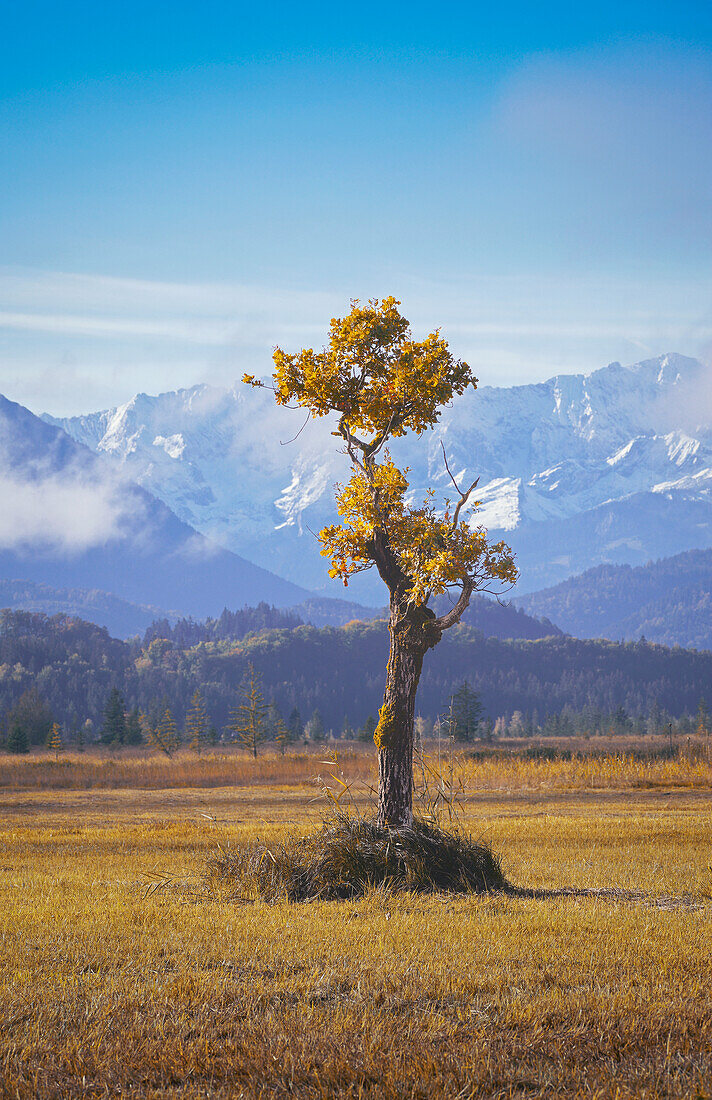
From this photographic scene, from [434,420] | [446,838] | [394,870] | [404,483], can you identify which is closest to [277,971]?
[394,870]

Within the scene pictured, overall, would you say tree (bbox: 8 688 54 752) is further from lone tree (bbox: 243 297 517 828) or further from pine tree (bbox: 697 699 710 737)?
lone tree (bbox: 243 297 517 828)

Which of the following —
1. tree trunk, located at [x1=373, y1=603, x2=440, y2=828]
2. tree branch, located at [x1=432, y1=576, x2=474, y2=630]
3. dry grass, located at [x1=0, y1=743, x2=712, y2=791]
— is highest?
tree branch, located at [x1=432, y1=576, x2=474, y2=630]

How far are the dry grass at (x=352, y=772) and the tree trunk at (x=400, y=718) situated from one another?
66.2 feet

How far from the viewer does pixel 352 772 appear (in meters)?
53.2

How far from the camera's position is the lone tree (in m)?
14.4

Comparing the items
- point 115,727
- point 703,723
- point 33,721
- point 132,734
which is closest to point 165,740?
point 132,734

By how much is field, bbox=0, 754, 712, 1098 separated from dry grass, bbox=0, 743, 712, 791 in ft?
73.0

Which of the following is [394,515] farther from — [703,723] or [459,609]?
[703,723]

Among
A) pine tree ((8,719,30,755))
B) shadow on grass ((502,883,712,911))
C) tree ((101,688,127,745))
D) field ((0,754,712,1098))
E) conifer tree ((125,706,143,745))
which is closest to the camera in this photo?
field ((0,754,712,1098))

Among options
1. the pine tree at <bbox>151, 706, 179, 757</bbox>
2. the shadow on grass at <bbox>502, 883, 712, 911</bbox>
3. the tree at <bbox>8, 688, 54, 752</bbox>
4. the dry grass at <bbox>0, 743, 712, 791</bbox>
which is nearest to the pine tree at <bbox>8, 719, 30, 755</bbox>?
the tree at <bbox>8, 688, 54, 752</bbox>

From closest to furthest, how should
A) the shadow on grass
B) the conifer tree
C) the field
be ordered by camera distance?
the field → the shadow on grass → the conifer tree

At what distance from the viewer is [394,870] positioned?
516 inches

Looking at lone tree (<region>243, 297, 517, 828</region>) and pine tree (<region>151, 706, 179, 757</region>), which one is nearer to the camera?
lone tree (<region>243, 297, 517, 828</region>)

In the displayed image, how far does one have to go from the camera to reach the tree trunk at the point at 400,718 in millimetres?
14234
